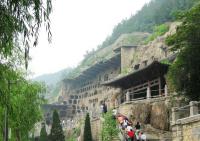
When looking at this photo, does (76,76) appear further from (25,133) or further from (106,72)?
(25,133)

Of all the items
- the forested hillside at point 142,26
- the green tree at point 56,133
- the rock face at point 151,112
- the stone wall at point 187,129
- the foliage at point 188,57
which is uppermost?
the forested hillside at point 142,26

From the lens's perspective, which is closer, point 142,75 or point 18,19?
point 18,19

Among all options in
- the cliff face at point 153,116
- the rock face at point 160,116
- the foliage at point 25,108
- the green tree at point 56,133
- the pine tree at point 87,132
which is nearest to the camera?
the foliage at point 25,108

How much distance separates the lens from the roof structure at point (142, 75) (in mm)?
36781

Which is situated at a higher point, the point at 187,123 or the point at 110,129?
the point at 187,123

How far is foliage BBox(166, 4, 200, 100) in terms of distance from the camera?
85.4ft

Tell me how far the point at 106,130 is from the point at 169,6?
41.6m

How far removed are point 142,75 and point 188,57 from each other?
14169 millimetres

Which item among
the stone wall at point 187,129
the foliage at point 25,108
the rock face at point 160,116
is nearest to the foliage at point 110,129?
the rock face at point 160,116

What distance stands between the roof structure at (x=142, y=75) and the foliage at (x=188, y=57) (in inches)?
336

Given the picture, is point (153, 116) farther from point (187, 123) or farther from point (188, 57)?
point (187, 123)

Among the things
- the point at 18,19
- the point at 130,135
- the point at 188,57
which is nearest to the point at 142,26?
the point at 130,135

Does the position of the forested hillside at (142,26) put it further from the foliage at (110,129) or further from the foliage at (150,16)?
the foliage at (110,129)

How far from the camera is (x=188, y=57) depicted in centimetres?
2619
